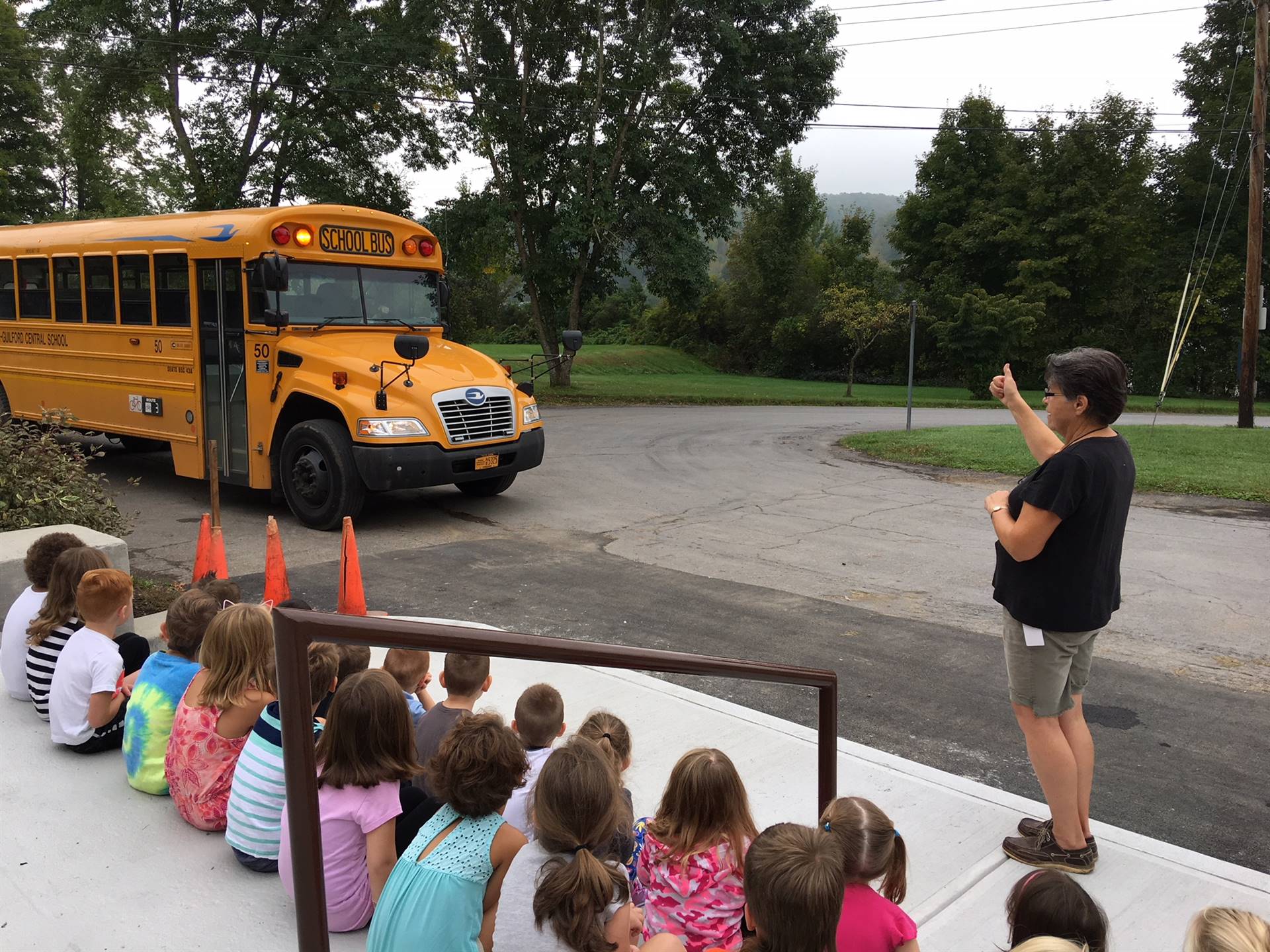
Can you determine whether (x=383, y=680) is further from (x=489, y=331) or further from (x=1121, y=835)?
(x=489, y=331)

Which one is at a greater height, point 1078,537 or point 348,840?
point 1078,537

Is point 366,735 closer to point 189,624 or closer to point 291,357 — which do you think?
point 189,624

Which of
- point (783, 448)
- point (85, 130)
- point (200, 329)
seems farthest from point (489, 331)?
point (200, 329)

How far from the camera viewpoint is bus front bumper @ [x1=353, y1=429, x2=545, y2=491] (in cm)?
921

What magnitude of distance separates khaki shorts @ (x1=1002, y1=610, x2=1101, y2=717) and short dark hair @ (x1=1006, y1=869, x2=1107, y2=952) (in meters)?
1.50

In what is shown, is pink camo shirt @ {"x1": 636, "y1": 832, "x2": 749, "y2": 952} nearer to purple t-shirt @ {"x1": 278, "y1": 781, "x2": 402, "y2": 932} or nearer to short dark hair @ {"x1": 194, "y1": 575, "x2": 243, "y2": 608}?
purple t-shirt @ {"x1": 278, "y1": 781, "x2": 402, "y2": 932}

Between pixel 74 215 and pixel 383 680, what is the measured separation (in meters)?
42.9

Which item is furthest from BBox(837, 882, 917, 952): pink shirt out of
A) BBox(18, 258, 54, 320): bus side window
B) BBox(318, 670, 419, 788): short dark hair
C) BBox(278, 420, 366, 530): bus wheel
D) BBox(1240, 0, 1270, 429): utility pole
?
BBox(1240, 0, 1270, 429): utility pole

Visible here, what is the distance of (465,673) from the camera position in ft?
11.1

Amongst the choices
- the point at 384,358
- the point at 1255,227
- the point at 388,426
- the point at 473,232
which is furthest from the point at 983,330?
the point at 388,426

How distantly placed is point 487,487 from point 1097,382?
8.80 meters

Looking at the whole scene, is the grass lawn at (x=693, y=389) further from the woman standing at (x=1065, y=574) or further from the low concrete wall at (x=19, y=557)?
the woman standing at (x=1065, y=574)

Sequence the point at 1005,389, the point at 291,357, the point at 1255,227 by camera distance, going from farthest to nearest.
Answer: the point at 1255,227 < the point at 291,357 < the point at 1005,389

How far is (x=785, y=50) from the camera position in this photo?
85.5ft
